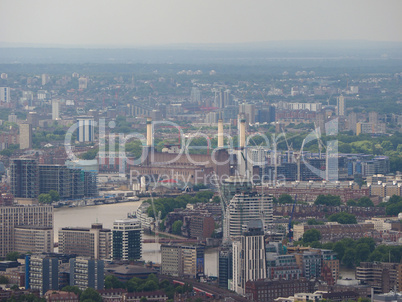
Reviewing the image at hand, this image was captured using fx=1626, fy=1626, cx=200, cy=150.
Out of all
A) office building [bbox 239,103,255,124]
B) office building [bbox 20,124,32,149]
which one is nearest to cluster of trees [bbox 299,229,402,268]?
office building [bbox 20,124,32,149]

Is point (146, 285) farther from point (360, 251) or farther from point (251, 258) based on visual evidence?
point (360, 251)

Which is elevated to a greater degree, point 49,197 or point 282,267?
point 282,267

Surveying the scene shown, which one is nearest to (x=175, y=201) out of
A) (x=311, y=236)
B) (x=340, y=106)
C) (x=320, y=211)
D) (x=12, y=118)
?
(x=320, y=211)

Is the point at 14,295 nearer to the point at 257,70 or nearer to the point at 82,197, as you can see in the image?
the point at 82,197

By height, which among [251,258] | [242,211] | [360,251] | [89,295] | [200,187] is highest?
[242,211]

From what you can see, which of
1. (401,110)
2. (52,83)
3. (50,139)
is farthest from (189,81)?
(50,139)

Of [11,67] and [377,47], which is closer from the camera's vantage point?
[11,67]
